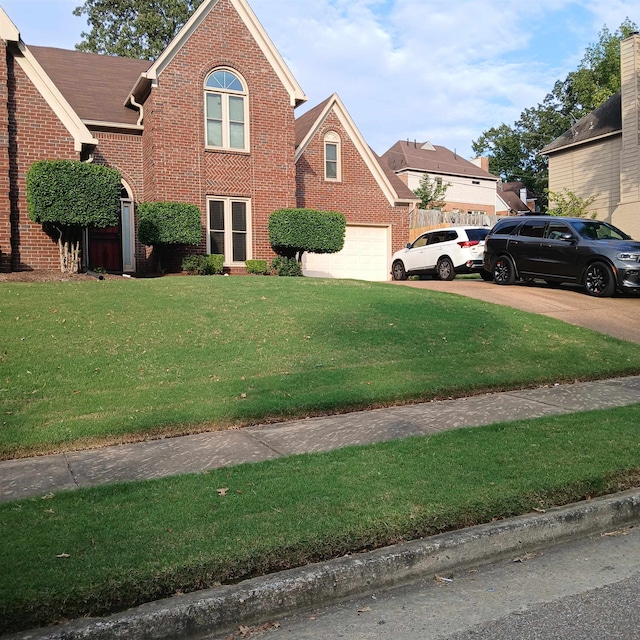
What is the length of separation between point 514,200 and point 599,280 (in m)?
55.4

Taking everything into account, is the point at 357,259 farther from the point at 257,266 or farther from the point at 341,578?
the point at 341,578

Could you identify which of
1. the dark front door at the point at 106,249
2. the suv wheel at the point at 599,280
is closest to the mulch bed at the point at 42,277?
the dark front door at the point at 106,249

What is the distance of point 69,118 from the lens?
16.8 m

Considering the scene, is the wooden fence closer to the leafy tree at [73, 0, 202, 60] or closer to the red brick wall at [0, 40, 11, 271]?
the red brick wall at [0, 40, 11, 271]

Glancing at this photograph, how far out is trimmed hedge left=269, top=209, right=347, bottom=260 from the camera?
66.2 feet

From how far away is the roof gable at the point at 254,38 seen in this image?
19.2 meters

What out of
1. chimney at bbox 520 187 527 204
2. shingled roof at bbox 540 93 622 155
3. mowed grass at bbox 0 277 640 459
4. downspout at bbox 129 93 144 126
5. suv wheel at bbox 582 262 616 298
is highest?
chimney at bbox 520 187 527 204

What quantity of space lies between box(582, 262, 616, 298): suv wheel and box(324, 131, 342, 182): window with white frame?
11630 millimetres

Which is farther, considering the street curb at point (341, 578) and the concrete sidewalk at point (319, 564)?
the concrete sidewalk at point (319, 564)

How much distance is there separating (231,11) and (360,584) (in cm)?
1997

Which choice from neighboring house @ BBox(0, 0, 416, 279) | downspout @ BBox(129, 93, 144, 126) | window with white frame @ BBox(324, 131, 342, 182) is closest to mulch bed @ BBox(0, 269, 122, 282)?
neighboring house @ BBox(0, 0, 416, 279)

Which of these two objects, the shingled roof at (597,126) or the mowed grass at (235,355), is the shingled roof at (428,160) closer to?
the shingled roof at (597,126)

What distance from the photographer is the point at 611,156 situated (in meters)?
26.0

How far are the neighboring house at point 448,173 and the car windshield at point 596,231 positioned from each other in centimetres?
3584
